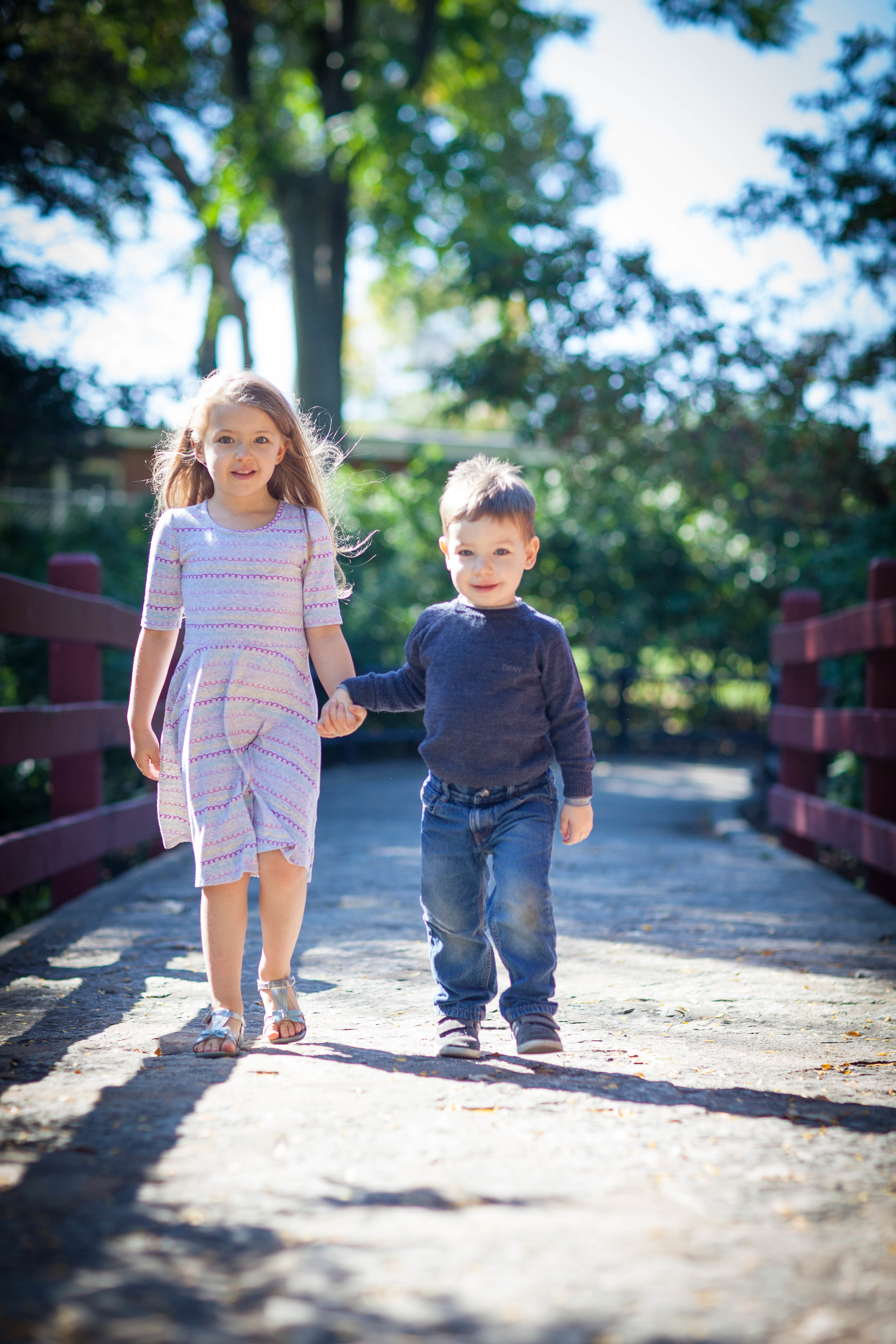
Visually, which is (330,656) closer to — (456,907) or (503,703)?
(503,703)

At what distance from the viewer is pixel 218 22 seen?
17438 mm

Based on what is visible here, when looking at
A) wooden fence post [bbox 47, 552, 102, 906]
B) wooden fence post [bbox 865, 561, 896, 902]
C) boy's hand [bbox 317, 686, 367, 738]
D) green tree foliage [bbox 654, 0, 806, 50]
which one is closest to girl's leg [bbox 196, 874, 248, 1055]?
boy's hand [bbox 317, 686, 367, 738]

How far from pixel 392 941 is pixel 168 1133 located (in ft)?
6.64

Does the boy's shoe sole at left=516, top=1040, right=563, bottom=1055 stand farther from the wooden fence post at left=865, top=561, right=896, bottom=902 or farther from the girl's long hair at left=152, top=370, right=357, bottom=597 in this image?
the wooden fence post at left=865, top=561, right=896, bottom=902

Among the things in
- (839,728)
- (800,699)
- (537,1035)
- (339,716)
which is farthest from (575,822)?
(800,699)

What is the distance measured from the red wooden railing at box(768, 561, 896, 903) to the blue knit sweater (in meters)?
2.27

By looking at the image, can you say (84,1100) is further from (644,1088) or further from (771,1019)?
(771,1019)

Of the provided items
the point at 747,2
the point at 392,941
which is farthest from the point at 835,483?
the point at 392,941

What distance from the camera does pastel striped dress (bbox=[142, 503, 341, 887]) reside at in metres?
2.89

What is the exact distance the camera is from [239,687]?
2904mm

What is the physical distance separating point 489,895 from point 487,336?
13.0m

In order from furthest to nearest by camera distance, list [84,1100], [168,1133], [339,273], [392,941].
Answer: [339,273] < [392,941] < [84,1100] < [168,1133]

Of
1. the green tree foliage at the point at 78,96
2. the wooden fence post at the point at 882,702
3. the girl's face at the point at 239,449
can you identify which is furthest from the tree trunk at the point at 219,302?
the girl's face at the point at 239,449

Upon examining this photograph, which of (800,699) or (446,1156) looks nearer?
(446,1156)
